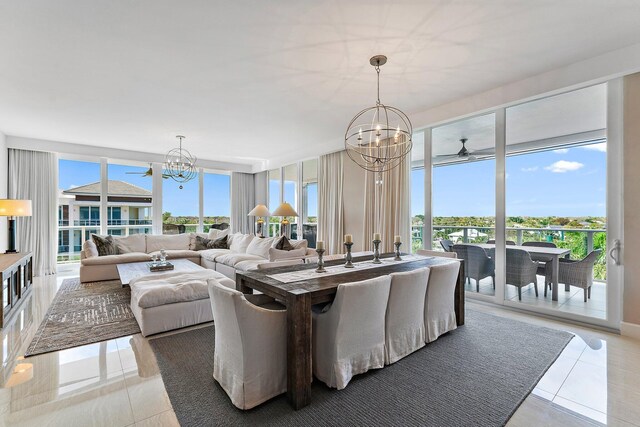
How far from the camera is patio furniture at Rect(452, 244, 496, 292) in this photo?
3985 mm

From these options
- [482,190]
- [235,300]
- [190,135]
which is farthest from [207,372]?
[190,135]

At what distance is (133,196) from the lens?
23.7 ft

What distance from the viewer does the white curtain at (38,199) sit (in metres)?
5.81

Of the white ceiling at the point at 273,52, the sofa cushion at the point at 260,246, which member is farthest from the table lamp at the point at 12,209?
the sofa cushion at the point at 260,246

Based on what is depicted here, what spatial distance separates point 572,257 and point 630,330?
34.6 inches

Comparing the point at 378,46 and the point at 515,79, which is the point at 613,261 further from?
the point at 378,46

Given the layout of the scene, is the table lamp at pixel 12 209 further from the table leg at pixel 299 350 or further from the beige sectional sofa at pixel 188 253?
the table leg at pixel 299 350

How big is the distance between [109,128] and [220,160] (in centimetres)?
318

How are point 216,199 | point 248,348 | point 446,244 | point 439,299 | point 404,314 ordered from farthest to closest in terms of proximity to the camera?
point 216,199 < point 446,244 < point 439,299 < point 404,314 < point 248,348

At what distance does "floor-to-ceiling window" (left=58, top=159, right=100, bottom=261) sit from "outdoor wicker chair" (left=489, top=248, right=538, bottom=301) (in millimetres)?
8121

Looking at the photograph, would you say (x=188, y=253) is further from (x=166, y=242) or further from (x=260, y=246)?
(x=260, y=246)

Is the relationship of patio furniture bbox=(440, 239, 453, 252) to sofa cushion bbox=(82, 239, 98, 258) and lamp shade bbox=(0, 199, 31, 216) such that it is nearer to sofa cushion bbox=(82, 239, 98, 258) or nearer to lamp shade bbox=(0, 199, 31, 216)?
sofa cushion bbox=(82, 239, 98, 258)

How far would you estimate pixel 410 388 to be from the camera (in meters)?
2.04

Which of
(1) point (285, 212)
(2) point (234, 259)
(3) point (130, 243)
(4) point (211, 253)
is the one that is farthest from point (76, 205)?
(1) point (285, 212)
